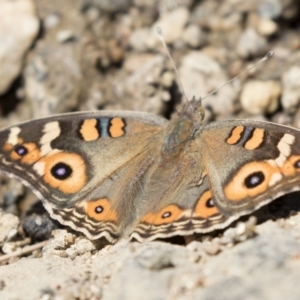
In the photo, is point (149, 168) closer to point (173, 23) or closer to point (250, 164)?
point (250, 164)

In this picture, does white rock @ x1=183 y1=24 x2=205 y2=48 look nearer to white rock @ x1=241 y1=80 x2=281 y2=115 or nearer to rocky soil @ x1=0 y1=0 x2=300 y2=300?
rocky soil @ x1=0 y1=0 x2=300 y2=300

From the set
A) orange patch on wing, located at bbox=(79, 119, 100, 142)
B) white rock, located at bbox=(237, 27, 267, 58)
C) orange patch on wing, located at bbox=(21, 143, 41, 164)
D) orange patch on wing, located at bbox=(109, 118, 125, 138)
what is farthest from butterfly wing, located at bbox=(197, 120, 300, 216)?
white rock, located at bbox=(237, 27, 267, 58)

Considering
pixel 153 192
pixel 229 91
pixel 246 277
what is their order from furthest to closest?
pixel 229 91, pixel 153 192, pixel 246 277

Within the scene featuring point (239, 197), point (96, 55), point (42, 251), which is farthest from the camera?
point (96, 55)

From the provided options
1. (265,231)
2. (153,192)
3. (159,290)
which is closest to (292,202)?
(265,231)

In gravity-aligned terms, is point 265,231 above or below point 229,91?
below

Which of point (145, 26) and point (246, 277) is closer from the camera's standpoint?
point (246, 277)

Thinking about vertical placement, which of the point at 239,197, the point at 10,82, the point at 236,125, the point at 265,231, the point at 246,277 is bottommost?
the point at 246,277

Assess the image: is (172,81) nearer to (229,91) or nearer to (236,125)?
(229,91)
